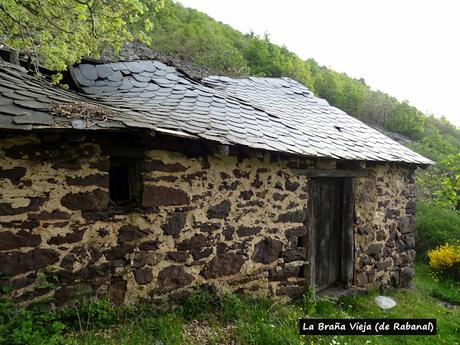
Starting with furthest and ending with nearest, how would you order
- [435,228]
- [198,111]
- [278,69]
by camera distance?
1. [278,69]
2. [435,228]
3. [198,111]

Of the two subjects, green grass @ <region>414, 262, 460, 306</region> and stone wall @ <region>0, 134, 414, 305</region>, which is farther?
green grass @ <region>414, 262, 460, 306</region>

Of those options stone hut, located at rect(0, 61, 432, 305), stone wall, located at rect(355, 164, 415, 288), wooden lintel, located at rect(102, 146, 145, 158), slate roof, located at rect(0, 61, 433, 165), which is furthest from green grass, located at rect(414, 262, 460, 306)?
wooden lintel, located at rect(102, 146, 145, 158)

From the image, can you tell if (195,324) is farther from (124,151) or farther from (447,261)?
(447,261)

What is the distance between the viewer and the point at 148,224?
12.3ft

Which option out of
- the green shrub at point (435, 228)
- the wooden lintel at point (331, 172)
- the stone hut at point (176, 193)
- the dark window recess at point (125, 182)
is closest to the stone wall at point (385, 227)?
the stone hut at point (176, 193)

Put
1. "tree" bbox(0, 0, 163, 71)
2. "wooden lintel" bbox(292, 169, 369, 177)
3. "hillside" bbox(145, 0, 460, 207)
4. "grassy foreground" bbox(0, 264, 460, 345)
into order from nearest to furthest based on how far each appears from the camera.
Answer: "grassy foreground" bbox(0, 264, 460, 345), "tree" bbox(0, 0, 163, 71), "wooden lintel" bbox(292, 169, 369, 177), "hillside" bbox(145, 0, 460, 207)

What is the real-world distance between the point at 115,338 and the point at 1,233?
1.33 meters

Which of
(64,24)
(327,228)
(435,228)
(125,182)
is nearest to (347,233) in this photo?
(327,228)

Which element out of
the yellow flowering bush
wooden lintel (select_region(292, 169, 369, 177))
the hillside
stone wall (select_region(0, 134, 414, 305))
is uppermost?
the hillside

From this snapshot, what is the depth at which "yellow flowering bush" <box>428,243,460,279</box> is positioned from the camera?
7.48 metres

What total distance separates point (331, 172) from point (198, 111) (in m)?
2.33

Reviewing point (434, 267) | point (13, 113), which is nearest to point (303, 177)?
point (13, 113)

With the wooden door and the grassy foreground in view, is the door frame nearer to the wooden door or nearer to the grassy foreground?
the wooden door

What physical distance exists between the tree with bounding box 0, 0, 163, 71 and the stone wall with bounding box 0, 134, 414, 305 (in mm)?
1911
